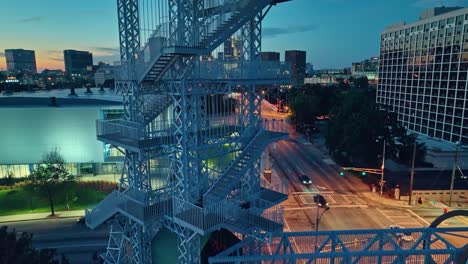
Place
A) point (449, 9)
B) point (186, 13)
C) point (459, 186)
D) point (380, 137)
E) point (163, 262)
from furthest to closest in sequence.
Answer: point (449, 9) → point (380, 137) → point (459, 186) → point (163, 262) → point (186, 13)

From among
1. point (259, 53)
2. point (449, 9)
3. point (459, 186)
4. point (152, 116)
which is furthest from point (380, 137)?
point (449, 9)

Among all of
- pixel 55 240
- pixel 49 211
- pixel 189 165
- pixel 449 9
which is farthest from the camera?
pixel 449 9

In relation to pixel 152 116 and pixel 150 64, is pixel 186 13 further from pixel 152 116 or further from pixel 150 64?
pixel 152 116

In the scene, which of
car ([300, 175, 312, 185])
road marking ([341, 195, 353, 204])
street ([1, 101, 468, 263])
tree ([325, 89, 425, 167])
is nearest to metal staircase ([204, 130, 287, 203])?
street ([1, 101, 468, 263])

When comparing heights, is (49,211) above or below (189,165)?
below

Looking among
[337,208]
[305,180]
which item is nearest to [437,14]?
[305,180]

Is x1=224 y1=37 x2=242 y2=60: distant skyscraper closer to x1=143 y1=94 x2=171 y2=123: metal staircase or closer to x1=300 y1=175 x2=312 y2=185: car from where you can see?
x1=143 y1=94 x2=171 y2=123: metal staircase

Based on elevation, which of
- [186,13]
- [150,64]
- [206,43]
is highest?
[186,13]
